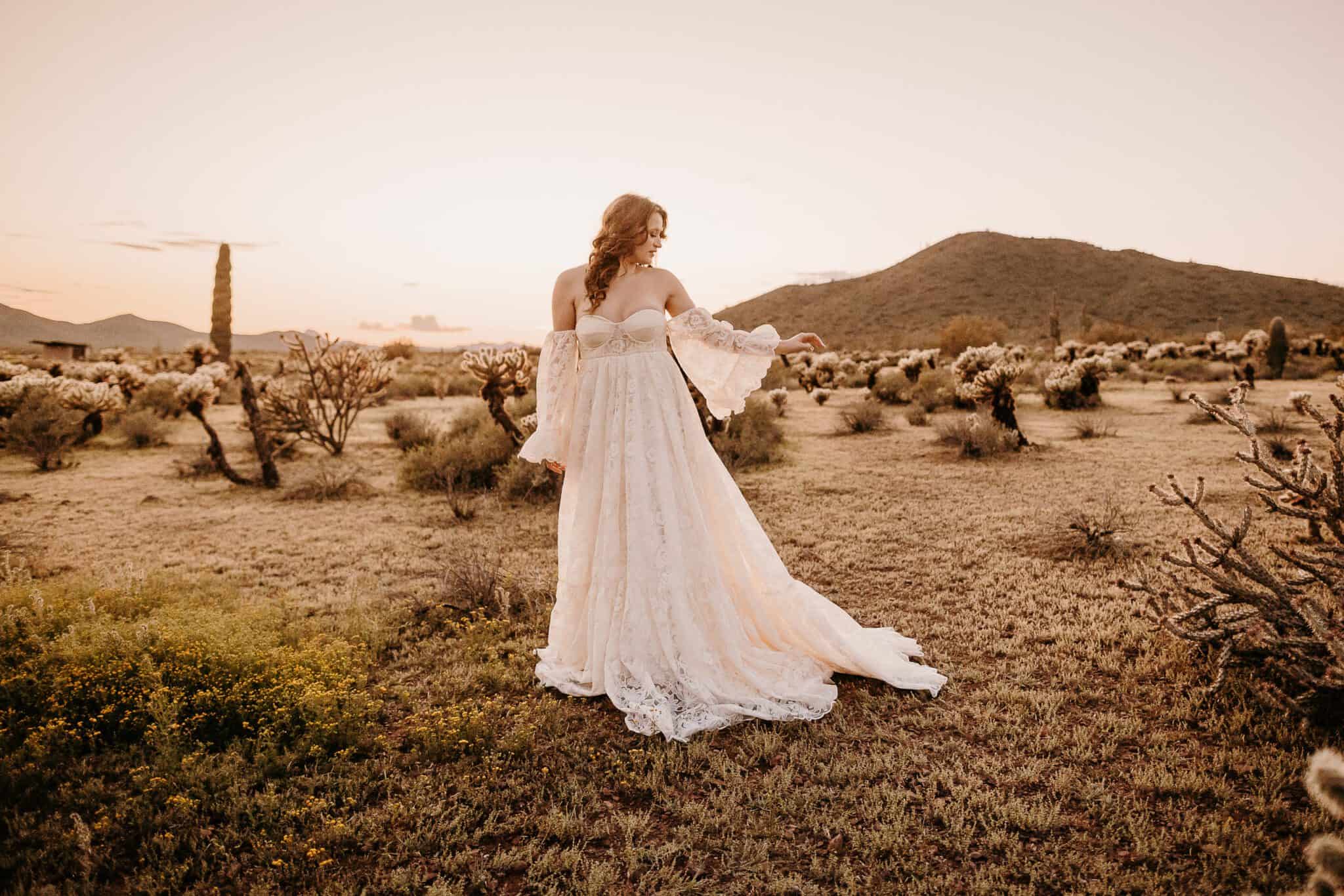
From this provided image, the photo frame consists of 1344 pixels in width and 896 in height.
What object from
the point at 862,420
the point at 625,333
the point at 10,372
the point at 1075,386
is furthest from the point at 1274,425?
the point at 10,372

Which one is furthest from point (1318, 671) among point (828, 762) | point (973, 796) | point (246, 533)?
point (246, 533)

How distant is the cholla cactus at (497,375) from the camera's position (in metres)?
9.42

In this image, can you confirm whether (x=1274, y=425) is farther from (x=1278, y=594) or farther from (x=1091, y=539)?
(x=1278, y=594)

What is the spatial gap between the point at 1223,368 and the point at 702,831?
24263 mm

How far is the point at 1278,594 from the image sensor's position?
10.8 ft

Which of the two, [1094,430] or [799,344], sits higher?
[799,344]

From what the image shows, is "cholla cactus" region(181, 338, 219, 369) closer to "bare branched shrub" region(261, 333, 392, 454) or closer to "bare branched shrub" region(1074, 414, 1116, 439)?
"bare branched shrub" region(261, 333, 392, 454)

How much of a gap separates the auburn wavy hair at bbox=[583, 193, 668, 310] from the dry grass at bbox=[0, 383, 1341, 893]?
7.68 feet

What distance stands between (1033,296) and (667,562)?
62.9 metres

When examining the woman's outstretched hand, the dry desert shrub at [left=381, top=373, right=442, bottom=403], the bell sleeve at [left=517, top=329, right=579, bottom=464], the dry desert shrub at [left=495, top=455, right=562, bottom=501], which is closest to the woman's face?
the bell sleeve at [left=517, top=329, right=579, bottom=464]

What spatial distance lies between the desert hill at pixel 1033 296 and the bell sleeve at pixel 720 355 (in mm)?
40611

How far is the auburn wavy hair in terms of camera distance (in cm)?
402

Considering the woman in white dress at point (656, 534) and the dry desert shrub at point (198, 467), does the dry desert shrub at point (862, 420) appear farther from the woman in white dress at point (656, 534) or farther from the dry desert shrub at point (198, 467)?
the dry desert shrub at point (198, 467)

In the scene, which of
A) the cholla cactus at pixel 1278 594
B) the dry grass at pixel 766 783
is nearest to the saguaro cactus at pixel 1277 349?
the dry grass at pixel 766 783
